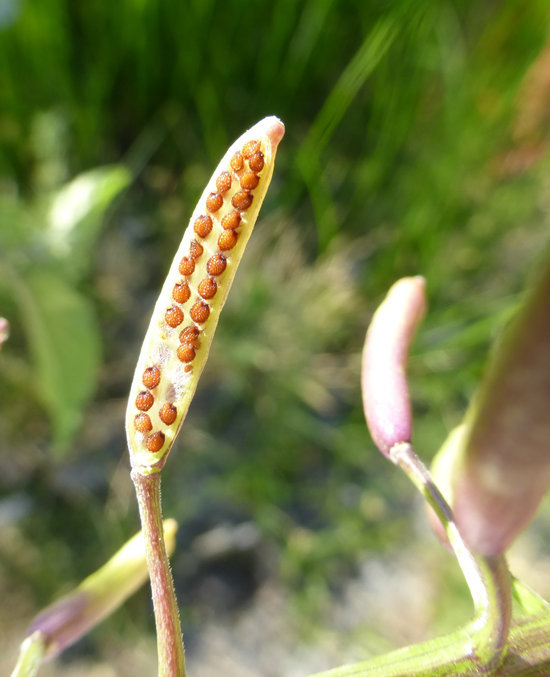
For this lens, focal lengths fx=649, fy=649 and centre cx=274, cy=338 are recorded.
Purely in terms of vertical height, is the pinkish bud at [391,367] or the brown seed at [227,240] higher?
the brown seed at [227,240]

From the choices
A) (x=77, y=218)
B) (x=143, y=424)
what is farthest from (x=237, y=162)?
(x=77, y=218)

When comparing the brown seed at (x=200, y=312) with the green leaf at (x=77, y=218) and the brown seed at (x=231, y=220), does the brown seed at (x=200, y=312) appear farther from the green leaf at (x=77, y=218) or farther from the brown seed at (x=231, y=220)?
the green leaf at (x=77, y=218)

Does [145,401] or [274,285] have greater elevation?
[145,401]

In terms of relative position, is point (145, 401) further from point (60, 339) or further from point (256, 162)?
point (60, 339)

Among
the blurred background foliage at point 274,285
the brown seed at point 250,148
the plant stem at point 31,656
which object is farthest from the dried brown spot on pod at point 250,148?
the blurred background foliage at point 274,285

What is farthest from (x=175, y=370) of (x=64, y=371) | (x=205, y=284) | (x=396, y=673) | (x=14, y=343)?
(x=14, y=343)

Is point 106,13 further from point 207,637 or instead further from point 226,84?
point 207,637

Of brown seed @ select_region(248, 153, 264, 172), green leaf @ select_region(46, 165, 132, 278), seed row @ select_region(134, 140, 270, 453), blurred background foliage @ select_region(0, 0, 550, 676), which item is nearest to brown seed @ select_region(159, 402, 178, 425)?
seed row @ select_region(134, 140, 270, 453)
